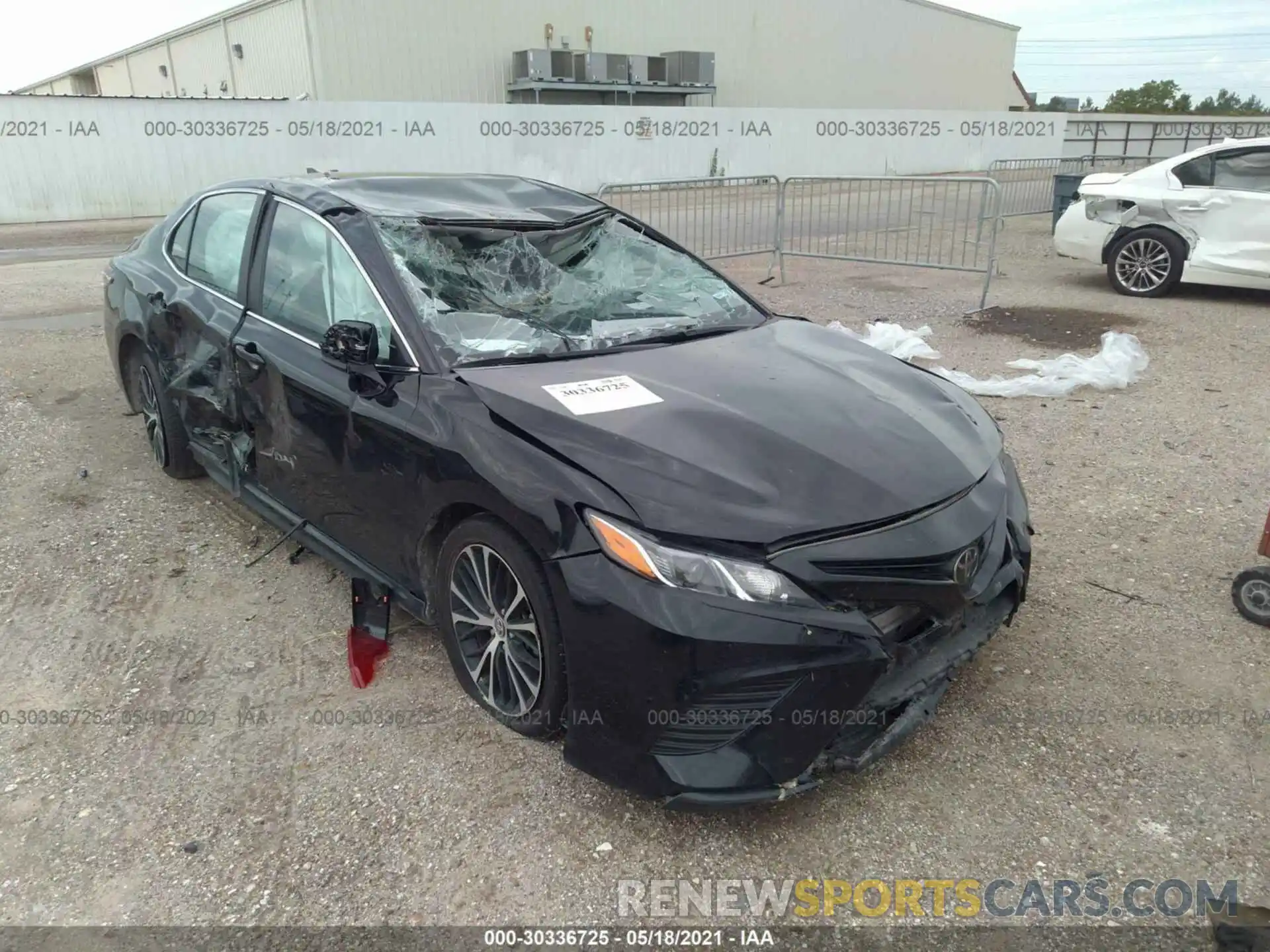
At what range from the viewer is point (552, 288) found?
11.8ft

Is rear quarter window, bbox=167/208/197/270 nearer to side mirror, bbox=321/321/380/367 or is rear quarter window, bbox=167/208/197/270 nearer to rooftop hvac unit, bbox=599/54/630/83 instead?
side mirror, bbox=321/321/380/367

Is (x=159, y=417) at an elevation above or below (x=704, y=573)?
below

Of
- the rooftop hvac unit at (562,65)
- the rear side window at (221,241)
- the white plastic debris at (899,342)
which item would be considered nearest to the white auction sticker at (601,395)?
the rear side window at (221,241)

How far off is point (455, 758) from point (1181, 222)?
921cm

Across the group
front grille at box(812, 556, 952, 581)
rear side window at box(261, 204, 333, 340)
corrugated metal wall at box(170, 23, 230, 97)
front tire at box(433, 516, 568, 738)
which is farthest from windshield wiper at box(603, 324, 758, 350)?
corrugated metal wall at box(170, 23, 230, 97)

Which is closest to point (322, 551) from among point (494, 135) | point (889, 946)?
point (889, 946)

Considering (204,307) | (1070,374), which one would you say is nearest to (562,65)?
(1070,374)

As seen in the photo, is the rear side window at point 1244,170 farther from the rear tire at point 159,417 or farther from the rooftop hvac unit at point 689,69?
the rooftop hvac unit at point 689,69

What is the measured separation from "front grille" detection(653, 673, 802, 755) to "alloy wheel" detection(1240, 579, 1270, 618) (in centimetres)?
232

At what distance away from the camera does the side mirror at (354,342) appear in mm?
2971

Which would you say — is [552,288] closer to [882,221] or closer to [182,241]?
[182,241]

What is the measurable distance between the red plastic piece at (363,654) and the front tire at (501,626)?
41 cm

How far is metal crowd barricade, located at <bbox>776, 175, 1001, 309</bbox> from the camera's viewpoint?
34.8 ft

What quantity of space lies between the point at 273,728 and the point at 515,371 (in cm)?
143
